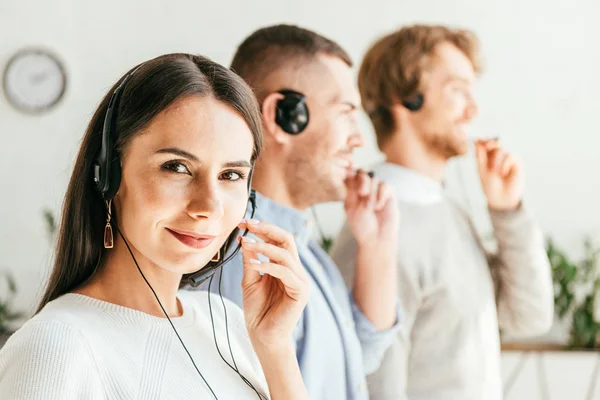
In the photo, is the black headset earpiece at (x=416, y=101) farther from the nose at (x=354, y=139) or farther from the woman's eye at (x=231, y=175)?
the woman's eye at (x=231, y=175)

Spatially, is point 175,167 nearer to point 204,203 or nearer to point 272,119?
point 204,203

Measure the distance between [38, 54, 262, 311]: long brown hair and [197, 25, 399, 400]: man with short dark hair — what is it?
0.41 meters

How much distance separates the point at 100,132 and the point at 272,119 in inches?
20.8

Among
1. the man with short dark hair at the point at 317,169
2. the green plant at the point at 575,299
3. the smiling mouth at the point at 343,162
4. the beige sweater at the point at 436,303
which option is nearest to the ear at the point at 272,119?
the man with short dark hair at the point at 317,169

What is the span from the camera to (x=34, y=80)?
3615 millimetres

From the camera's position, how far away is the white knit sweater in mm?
747

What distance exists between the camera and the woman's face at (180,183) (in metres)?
0.85

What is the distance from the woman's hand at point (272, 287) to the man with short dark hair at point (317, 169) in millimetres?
263

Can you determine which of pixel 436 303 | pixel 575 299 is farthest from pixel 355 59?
pixel 436 303

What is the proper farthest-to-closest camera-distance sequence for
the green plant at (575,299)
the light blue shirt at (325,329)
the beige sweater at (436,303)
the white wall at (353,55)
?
the white wall at (353,55) → the green plant at (575,299) → the beige sweater at (436,303) → the light blue shirt at (325,329)

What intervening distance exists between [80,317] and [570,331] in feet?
9.24

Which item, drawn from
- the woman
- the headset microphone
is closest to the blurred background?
the headset microphone

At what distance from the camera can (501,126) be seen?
3598 millimetres

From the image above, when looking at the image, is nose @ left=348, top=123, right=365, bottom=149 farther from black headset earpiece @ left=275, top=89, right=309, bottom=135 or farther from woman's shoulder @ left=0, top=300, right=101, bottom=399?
woman's shoulder @ left=0, top=300, right=101, bottom=399
